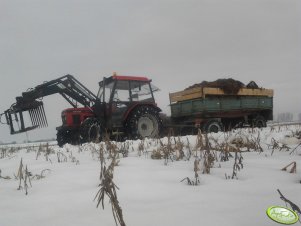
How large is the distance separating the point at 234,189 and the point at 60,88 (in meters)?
8.67

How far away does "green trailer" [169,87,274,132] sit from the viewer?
10.5m

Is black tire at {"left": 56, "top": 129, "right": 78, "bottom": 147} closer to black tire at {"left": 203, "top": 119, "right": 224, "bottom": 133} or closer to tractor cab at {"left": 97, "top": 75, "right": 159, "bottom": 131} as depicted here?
tractor cab at {"left": 97, "top": 75, "right": 159, "bottom": 131}

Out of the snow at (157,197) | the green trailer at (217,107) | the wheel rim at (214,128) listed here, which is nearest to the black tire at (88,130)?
the green trailer at (217,107)

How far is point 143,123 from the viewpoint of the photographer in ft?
29.5

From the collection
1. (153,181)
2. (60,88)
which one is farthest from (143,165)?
(60,88)

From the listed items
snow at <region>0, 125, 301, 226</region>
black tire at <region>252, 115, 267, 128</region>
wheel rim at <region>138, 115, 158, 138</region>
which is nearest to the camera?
snow at <region>0, 125, 301, 226</region>

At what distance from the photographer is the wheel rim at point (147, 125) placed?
29.4ft

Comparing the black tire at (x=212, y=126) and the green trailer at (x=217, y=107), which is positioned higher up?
the green trailer at (x=217, y=107)

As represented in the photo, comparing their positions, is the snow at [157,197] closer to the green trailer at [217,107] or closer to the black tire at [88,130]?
the black tire at [88,130]

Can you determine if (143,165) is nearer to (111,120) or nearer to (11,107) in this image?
(111,120)

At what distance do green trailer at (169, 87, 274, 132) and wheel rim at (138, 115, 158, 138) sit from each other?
1693 millimetres

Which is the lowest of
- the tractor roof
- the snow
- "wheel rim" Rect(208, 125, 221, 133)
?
the snow

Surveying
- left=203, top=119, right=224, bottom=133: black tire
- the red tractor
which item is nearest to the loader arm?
the red tractor

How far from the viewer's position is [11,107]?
942 cm
